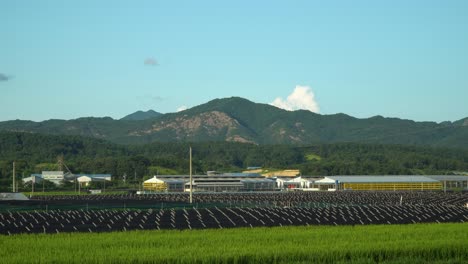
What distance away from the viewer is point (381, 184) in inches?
4683

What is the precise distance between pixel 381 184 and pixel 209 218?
77.1m

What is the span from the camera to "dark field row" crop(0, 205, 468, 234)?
40.2 metres

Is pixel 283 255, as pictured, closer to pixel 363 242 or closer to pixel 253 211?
pixel 363 242

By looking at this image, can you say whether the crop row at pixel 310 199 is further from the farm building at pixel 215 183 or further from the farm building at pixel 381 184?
the farm building at pixel 381 184

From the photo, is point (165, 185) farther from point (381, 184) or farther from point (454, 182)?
point (454, 182)

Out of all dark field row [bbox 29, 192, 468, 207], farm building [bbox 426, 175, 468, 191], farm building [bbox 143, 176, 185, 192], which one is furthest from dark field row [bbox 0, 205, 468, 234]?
farm building [bbox 426, 175, 468, 191]

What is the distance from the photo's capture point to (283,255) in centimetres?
2608

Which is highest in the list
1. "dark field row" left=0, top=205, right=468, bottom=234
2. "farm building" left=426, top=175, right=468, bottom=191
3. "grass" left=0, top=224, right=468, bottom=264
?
"grass" left=0, top=224, right=468, bottom=264

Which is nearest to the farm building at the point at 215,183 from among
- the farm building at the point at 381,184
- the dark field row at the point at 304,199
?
the farm building at the point at 381,184

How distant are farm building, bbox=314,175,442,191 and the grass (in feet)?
275

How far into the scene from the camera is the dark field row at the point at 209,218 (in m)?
40.2

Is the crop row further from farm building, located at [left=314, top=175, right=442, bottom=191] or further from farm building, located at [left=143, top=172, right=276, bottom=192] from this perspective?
farm building, located at [left=314, top=175, right=442, bottom=191]

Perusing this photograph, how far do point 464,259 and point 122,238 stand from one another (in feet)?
45.0

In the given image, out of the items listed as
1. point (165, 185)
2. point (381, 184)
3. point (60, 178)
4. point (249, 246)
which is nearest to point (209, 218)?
point (249, 246)
